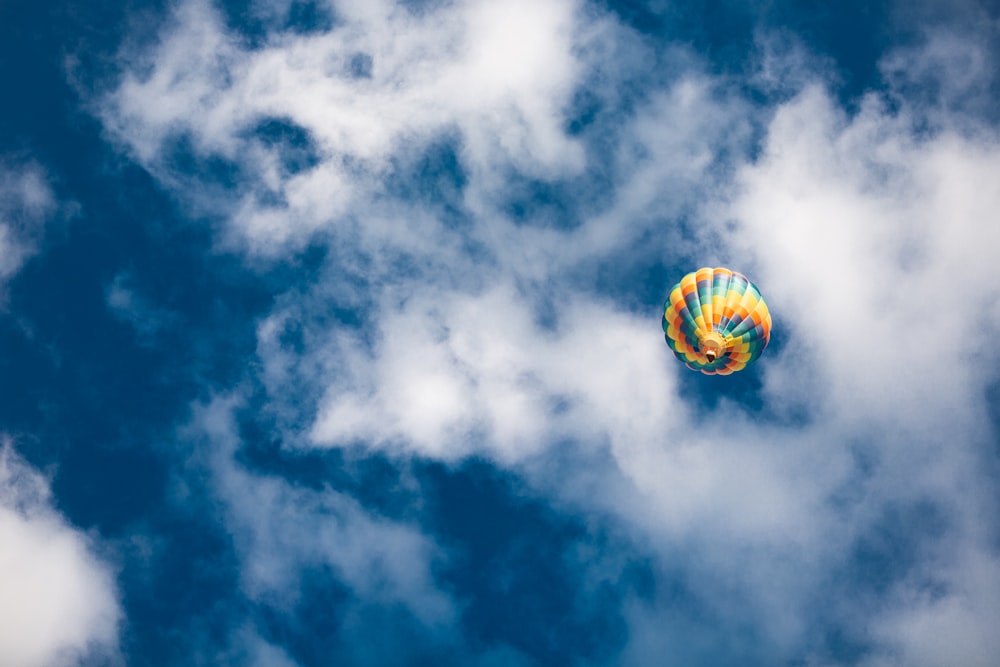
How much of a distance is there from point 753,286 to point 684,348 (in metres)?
5.28

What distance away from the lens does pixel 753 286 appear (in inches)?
1731

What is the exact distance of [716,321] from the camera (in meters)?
42.2

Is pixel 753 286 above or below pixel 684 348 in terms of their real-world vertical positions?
above

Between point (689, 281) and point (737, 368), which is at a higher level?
point (689, 281)

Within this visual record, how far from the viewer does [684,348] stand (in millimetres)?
43406

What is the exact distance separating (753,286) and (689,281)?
3577mm

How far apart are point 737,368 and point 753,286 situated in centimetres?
468

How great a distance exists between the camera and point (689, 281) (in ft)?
144

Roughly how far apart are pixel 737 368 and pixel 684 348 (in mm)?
3139

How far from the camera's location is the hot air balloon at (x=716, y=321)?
1662 inches

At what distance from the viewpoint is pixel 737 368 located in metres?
43.5

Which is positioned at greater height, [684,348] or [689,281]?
[689,281]

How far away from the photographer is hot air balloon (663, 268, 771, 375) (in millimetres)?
42219

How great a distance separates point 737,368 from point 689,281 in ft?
17.9
